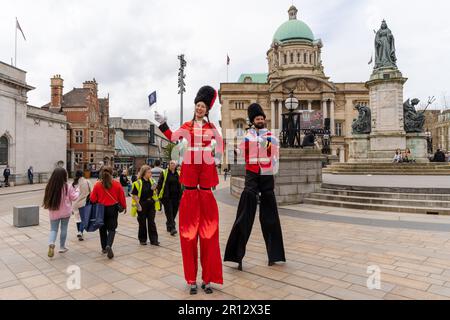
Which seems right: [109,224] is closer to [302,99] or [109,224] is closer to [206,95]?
[206,95]

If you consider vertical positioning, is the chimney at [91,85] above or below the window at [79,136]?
above

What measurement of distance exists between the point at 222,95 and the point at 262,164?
60503 mm

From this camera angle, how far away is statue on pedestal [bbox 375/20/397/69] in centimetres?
2059

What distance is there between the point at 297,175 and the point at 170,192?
5767 mm

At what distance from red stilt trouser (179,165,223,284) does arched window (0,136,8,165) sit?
31.1 metres

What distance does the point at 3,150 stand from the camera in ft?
91.8

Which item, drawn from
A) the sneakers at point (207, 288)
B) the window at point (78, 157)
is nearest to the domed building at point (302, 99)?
the window at point (78, 157)

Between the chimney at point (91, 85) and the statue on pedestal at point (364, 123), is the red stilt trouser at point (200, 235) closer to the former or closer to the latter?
the statue on pedestal at point (364, 123)

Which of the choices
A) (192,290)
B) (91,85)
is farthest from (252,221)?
(91,85)

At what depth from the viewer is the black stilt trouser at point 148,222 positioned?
6.88m

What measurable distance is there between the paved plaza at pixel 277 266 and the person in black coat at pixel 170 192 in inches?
20.2

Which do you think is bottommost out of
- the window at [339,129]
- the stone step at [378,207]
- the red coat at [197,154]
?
the stone step at [378,207]

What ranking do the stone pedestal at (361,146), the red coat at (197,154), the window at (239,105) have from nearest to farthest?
the red coat at (197,154), the stone pedestal at (361,146), the window at (239,105)
